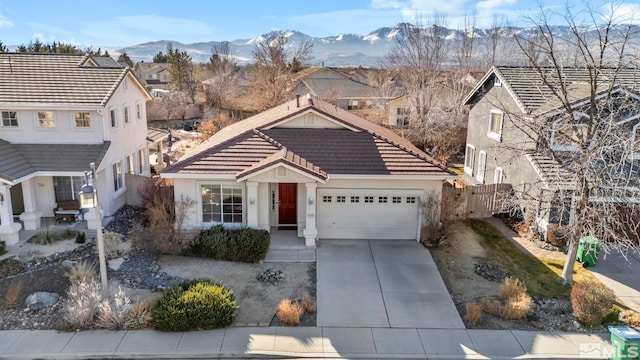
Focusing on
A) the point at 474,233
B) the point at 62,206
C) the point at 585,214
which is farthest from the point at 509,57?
the point at 62,206

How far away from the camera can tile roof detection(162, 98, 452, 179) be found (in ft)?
54.2

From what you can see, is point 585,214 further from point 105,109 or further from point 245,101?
point 245,101

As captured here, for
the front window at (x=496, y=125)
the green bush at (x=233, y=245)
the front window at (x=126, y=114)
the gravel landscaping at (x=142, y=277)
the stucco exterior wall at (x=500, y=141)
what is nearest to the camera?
the gravel landscaping at (x=142, y=277)

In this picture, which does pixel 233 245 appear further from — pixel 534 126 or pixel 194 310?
pixel 534 126

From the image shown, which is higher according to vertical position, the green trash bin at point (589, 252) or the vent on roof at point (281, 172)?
the vent on roof at point (281, 172)

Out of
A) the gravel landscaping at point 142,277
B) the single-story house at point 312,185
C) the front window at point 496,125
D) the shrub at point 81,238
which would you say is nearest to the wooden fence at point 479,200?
the front window at point 496,125

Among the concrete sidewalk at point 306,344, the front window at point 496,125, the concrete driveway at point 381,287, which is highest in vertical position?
the front window at point 496,125

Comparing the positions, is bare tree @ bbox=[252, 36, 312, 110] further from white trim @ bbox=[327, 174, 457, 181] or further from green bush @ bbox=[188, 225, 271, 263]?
green bush @ bbox=[188, 225, 271, 263]

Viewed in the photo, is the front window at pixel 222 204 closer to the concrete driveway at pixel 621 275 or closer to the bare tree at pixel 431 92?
the concrete driveway at pixel 621 275

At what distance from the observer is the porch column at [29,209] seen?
17547mm

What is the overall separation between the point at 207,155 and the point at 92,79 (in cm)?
748

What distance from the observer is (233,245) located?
15453mm

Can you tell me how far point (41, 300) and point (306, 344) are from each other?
7.66m

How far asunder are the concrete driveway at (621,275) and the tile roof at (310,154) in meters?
6.13
